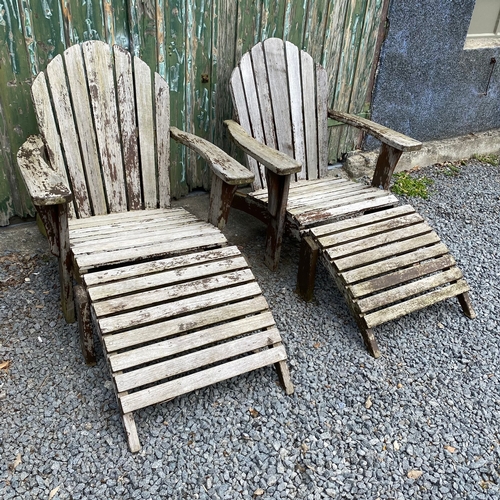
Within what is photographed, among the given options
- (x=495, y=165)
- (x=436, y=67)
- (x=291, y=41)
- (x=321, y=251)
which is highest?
(x=291, y=41)

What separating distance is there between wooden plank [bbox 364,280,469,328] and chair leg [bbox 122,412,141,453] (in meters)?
1.03

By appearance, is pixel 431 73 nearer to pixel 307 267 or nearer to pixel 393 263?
pixel 393 263

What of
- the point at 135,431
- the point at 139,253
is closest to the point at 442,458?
the point at 135,431

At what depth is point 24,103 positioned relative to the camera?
7.23 ft

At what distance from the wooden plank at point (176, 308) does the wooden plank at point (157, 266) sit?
0.47ft

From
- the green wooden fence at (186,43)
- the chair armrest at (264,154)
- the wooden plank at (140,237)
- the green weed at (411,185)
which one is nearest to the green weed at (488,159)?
the green weed at (411,185)

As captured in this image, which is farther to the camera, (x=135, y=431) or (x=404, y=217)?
(x=404, y=217)

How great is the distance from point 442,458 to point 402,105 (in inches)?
103

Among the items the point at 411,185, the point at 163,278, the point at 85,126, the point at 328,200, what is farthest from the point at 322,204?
the point at 411,185

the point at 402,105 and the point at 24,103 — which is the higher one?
the point at 24,103

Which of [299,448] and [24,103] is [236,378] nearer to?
[299,448]

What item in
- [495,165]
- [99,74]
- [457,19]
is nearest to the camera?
[99,74]

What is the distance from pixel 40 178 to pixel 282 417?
1.22 m

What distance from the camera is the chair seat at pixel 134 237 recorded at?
179 cm
